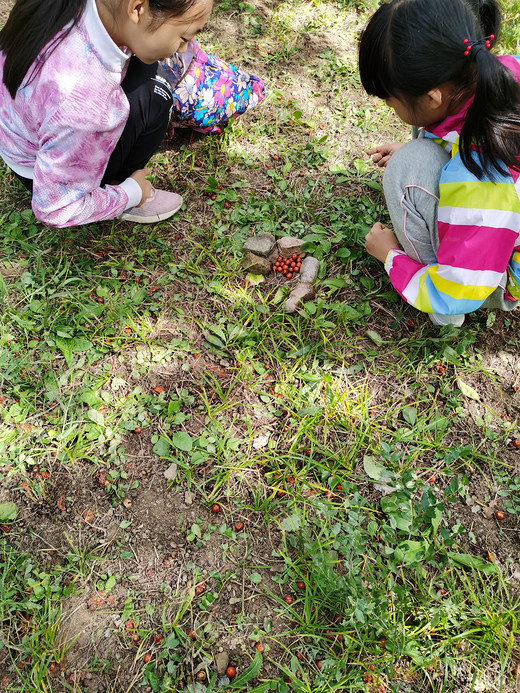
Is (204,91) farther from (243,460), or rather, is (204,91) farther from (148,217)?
(243,460)

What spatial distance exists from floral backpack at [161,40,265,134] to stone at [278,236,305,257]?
92 cm

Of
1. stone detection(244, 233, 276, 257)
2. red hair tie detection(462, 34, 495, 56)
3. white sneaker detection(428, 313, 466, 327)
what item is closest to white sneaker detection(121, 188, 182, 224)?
stone detection(244, 233, 276, 257)

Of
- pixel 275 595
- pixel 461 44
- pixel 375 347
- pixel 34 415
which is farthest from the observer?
pixel 375 347

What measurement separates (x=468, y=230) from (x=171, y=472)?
4.96 ft

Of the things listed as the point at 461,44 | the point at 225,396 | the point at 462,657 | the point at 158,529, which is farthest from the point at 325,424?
the point at 461,44

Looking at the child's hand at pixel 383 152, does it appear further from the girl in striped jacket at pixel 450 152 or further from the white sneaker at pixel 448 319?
the white sneaker at pixel 448 319

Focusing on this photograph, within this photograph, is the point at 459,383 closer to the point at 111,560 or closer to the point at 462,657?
the point at 462,657

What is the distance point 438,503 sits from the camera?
6.35 ft

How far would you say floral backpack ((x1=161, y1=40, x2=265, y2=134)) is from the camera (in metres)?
2.65

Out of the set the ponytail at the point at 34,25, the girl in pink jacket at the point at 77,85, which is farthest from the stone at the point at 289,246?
the ponytail at the point at 34,25

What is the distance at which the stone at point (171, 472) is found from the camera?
80.7 inches

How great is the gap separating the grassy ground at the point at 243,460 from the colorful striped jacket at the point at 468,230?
37cm

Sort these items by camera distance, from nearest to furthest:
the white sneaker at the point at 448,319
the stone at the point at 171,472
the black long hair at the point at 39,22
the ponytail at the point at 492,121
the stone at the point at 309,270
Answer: the ponytail at the point at 492,121
the black long hair at the point at 39,22
the stone at the point at 171,472
the white sneaker at the point at 448,319
the stone at the point at 309,270

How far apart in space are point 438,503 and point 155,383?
1290 mm
